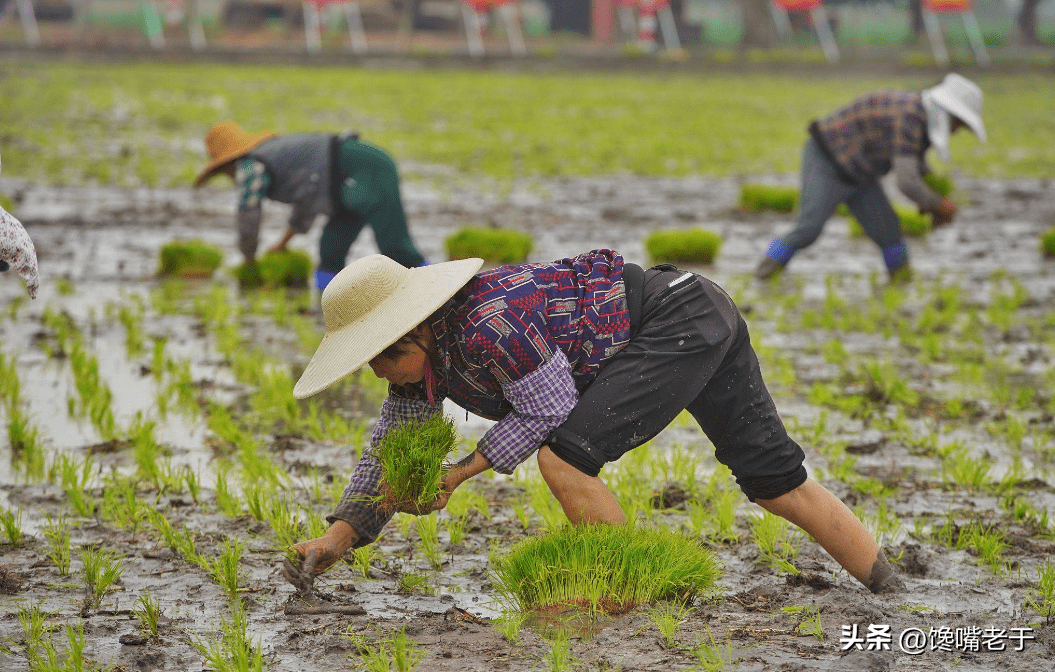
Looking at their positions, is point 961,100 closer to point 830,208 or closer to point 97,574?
point 830,208

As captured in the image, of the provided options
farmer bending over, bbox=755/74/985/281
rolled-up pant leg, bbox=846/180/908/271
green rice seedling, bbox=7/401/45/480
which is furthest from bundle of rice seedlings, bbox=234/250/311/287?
rolled-up pant leg, bbox=846/180/908/271

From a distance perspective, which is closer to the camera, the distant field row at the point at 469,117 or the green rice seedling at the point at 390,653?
the green rice seedling at the point at 390,653

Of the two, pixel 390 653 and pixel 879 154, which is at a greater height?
pixel 879 154

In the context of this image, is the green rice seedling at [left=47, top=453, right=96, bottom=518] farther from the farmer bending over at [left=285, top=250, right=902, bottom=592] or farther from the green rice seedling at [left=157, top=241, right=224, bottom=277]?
the green rice seedling at [left=157, top=241, right=224, bottom=277]

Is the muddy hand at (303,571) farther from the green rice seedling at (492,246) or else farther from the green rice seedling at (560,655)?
the green rice seedling at (492,246)

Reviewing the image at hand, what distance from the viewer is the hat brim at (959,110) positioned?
21.7 ft

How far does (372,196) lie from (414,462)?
11.4 feet

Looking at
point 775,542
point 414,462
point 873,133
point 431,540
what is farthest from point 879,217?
point 414,462

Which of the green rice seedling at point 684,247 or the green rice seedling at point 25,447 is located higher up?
the green rice seedling at point 25,447

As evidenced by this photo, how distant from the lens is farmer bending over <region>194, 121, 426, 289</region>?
6.16 meters

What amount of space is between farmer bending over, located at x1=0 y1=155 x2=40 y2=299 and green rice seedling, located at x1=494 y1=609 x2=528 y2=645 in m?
1.52

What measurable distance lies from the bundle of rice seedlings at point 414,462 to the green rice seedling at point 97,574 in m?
0.83

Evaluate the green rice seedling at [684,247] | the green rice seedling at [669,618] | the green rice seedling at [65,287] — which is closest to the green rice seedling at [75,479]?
the green rice seedling at [669,618]

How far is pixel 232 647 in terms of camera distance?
9.04ft
